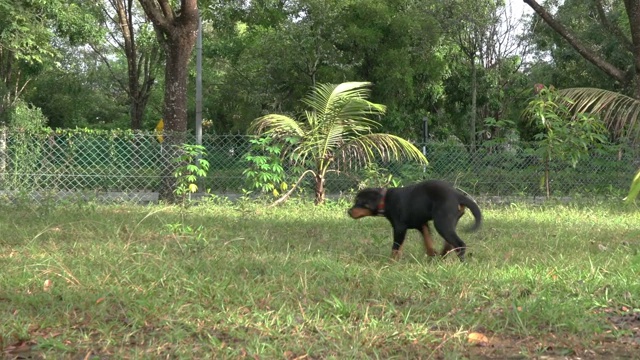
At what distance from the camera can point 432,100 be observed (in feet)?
80.8

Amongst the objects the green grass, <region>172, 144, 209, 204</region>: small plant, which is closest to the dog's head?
the green grass

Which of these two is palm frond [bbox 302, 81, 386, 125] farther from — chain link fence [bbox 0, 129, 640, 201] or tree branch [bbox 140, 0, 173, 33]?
tree branch [bbox 140, 0, 173, 33]

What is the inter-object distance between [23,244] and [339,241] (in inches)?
113

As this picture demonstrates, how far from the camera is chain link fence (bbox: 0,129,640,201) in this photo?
27.9 ft

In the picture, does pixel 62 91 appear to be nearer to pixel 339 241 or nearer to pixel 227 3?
pixel 227 3

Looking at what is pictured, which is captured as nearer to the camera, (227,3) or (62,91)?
(227,3)

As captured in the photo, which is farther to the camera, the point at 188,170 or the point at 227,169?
the point at 227,169

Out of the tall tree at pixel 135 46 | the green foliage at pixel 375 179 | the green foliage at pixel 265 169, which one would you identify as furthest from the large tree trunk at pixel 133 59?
the green foliage at pixel 375 179

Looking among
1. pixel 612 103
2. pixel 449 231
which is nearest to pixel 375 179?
pixel 612 103

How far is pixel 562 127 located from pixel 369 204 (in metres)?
5.43

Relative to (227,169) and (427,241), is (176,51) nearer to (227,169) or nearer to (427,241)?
(227,169)

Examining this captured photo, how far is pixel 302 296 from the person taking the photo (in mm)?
3945

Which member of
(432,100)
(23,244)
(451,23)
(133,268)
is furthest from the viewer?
(432,100)

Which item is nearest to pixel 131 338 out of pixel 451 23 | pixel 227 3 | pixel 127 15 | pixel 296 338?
pixel 296 338
